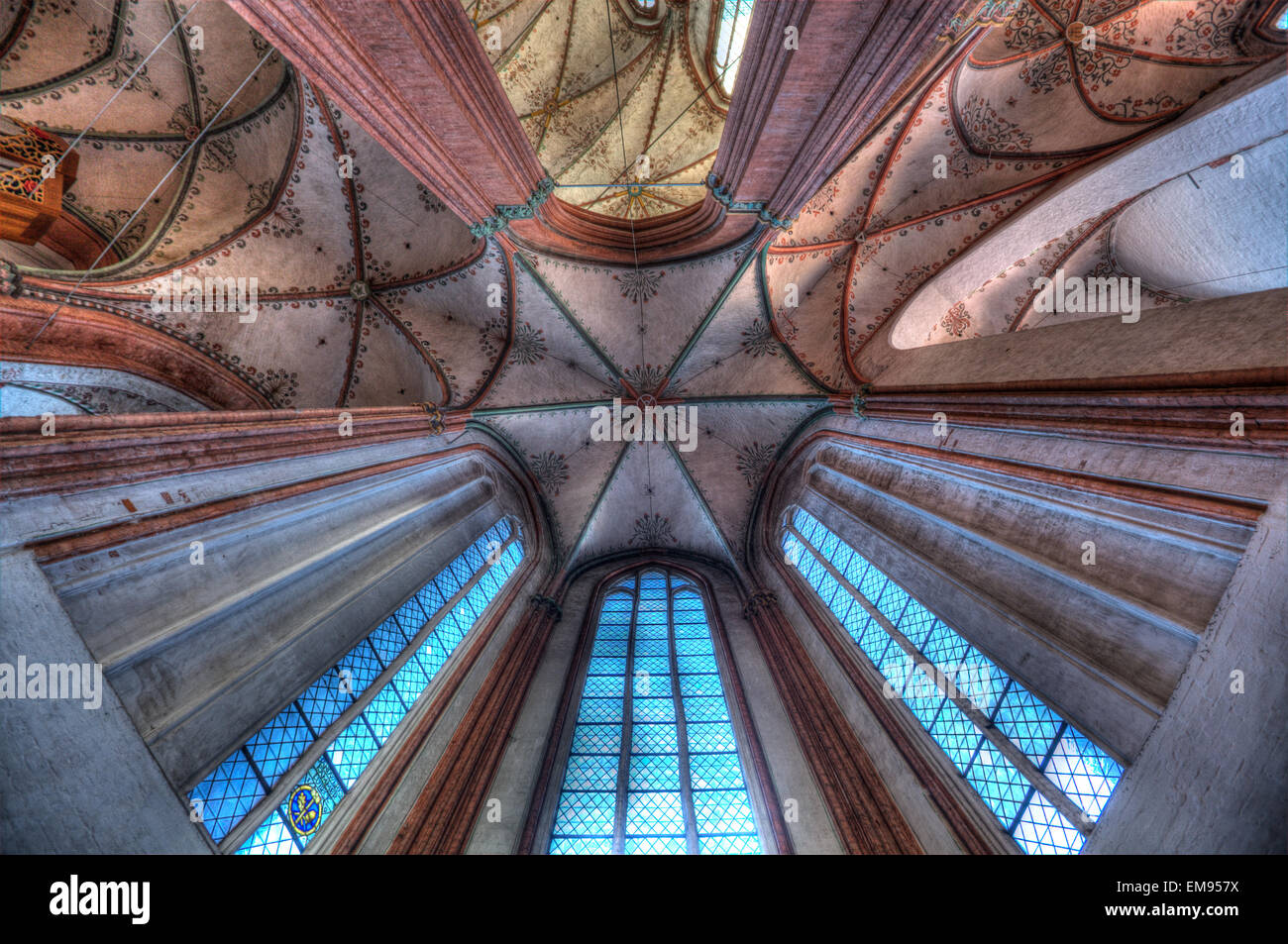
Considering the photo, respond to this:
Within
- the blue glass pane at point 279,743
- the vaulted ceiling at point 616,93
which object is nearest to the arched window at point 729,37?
the vaulted ceiling at point 616,93

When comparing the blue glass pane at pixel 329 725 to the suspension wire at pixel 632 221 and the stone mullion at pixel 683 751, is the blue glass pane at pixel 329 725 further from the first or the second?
the suspension wire at pixel 632 221

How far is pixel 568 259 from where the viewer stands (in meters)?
9.34

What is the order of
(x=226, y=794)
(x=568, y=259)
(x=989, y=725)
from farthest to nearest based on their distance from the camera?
(x=568, y=259) → (x=989, y=725) → (x=226, y=794)

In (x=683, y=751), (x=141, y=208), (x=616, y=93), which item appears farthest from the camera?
(x=616, y=93)

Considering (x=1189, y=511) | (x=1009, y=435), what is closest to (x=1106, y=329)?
(x=1009, y=435)

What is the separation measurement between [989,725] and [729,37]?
12593 mm

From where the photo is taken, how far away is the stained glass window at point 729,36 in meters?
10.5

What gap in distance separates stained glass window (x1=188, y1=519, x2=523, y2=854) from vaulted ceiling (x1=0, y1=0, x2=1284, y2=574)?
4425 mm

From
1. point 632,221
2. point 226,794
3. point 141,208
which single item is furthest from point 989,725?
point 141,208

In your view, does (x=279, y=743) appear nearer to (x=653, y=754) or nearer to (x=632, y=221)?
(x=653, y=754)

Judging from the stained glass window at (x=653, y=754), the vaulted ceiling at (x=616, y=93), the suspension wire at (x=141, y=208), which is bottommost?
the stained glass window at (x=653, y=754)

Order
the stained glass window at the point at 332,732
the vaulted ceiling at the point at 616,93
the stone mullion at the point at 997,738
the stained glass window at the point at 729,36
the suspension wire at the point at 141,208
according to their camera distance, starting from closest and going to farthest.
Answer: the stone mullion at the point at 997,738 → the stained glass window at the point at 332,732 → the suspension wire at the point at 141,208 → the stained glass window at the point at 729,36 → the vaulted ceiling at the point at 616,93

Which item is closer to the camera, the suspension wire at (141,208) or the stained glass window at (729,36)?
the suspension wire at (141,208)

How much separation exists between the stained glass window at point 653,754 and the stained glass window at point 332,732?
8.03 ft
